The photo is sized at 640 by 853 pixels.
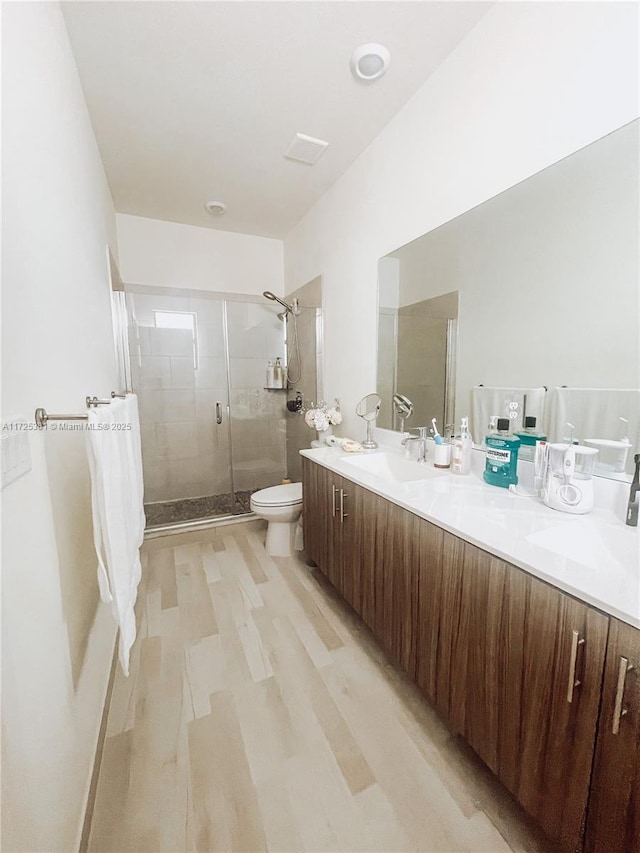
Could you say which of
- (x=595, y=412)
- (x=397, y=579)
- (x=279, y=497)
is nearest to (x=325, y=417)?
(x=279, y=497)

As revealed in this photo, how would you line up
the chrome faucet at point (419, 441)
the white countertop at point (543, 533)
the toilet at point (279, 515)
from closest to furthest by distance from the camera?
the white countertop at point (543, 533) → the chrome faucet at point (419, 441) → the toilet at point (279, 515)

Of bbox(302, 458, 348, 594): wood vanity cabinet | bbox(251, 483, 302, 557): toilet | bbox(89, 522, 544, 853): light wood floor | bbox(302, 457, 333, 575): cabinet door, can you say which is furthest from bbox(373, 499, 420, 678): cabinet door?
bbox(251, 483, 302, 557): toilet

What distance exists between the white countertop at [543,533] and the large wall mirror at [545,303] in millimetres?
236

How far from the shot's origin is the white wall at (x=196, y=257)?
2.85m

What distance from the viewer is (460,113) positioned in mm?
1452

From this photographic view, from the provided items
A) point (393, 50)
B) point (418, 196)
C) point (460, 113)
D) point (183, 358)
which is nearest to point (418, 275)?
point (418, 196)

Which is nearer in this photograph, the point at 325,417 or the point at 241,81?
the point at 241,81

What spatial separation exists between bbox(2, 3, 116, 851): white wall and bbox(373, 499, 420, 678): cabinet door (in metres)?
1.04

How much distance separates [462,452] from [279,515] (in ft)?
4.34

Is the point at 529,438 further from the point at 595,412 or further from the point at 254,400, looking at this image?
the point at 254,400

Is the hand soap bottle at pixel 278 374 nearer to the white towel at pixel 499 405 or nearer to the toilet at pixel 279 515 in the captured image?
the toilet at pixel 279 515

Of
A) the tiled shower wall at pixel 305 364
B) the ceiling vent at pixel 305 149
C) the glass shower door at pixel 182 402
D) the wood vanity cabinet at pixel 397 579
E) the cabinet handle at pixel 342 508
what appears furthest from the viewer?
the glass shower door at pixel 182 402

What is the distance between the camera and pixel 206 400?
3.33 m

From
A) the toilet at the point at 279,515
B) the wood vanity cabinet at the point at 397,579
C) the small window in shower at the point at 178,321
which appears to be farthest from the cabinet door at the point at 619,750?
the small window in shower at the point at 178,321
